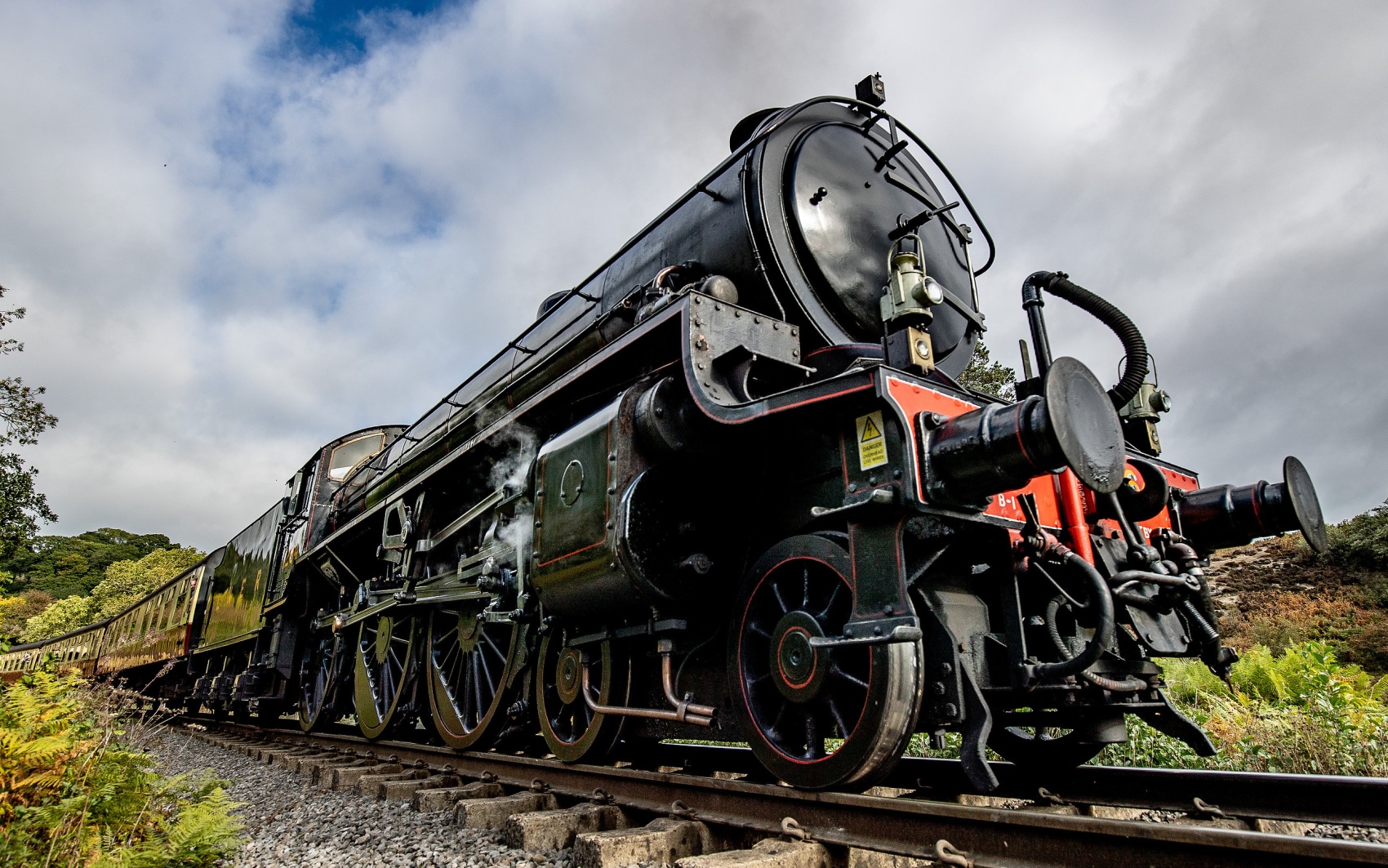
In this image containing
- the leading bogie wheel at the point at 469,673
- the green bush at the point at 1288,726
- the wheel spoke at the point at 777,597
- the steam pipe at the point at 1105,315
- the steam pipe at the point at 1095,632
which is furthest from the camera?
the leading bogie wheel at the point at 469,673

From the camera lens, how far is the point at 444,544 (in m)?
5.75

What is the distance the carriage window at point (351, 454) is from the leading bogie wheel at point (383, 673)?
2761mm

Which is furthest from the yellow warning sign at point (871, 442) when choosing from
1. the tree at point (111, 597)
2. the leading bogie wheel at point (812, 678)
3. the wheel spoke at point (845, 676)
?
the tree at point (111, 597)

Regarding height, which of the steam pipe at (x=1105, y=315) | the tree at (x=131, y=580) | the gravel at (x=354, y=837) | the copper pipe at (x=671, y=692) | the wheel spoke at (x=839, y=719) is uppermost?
the tree at (x=131, y=580)

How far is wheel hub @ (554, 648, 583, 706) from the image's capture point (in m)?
3.92

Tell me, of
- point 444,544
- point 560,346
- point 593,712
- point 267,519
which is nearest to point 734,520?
point 593,712

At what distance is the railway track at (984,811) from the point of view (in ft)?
6.23

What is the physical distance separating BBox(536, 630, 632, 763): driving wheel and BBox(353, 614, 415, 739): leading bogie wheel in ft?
6.83

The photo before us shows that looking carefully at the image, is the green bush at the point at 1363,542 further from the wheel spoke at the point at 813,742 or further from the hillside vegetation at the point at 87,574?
the hillside vegetation at the point at 87,574

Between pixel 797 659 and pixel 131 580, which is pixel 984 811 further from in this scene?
pixel 131 580

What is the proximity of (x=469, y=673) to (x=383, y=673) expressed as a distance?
170 centimetres

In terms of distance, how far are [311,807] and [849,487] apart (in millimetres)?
3240

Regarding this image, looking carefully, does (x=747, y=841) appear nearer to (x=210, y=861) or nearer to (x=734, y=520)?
(x=734, y=520)

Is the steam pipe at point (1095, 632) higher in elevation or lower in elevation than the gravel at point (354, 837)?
higher
